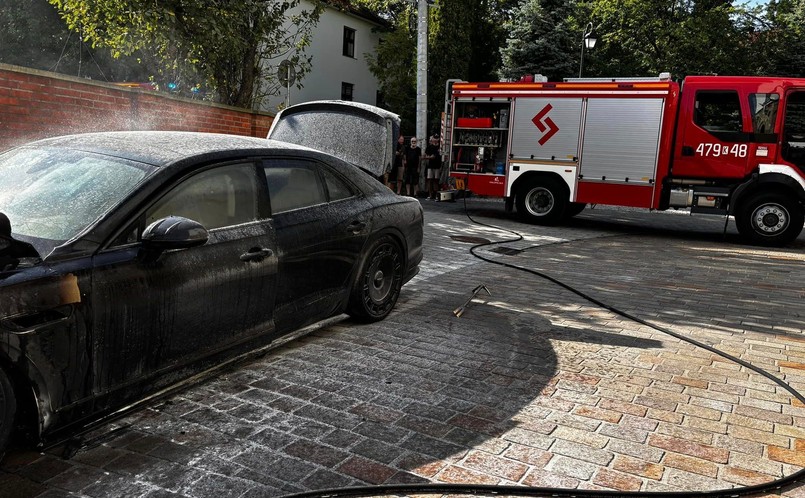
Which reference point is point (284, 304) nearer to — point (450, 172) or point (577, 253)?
point (577, 253)

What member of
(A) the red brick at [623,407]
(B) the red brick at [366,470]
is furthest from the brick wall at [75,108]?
(A) the red brick at [623,407]

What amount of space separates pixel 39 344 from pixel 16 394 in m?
0.24

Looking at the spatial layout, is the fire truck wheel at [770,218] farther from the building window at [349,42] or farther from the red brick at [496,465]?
the building window at [349,42]

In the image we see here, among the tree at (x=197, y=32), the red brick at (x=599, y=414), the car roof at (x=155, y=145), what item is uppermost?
the tree at (x=197, y=32)

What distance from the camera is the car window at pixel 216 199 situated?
3475 millimetres

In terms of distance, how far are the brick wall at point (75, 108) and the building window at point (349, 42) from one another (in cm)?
2506

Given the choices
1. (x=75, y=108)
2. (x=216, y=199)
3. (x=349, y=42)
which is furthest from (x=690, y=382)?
(x=349, y=42)

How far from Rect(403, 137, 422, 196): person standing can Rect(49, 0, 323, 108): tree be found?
615cm

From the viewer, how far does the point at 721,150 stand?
12.2 m

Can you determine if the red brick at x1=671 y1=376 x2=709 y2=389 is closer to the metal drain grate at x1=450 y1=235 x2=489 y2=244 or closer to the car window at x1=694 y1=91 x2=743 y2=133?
the metal drain grate at x1=450 y1=235 x2=489 y2=244

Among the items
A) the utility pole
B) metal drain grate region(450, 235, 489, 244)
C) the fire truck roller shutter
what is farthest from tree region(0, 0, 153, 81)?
the fire truck roller shutter

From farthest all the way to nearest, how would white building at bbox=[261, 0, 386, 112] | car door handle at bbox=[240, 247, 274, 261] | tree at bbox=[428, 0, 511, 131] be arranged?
white building at bbox=[261, 0, 386, 112] < tree at bbox=[428, 0, 511, 131] < car door handle at bbox=[240, 247, 274, 261]

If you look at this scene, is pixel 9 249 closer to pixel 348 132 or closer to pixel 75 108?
pixel 348 132

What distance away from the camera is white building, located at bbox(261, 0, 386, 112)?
31.4 m
